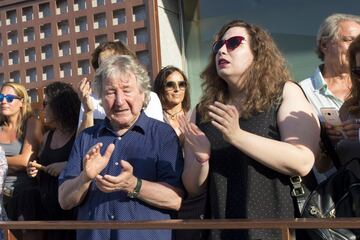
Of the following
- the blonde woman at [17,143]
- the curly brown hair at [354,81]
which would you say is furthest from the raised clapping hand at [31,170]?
the curly brown hair at [354,81]

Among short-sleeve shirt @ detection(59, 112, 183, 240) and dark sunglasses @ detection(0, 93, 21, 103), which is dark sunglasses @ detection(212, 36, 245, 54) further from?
dark sunglasses @ detection(0, 93, 21, 103)

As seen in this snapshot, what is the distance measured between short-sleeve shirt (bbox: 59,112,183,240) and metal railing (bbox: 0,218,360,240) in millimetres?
301

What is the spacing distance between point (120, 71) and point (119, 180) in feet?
1.75

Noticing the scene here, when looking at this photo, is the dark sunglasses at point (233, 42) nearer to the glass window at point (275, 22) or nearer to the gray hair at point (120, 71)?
the gray hair at point (120, 71)

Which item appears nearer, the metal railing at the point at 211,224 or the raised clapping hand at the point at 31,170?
the metal railing at the point at 211,224

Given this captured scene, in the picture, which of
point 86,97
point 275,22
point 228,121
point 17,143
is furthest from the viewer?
point 275,22

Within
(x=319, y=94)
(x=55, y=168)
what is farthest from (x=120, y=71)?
(x=55, y=168)

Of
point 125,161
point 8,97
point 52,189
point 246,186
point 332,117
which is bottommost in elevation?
point 52,189

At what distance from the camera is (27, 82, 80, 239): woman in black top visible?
3.64 m

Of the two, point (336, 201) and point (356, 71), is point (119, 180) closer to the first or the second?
point (336, 201)

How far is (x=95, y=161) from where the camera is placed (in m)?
2.38

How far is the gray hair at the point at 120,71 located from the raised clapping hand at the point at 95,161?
0.37 meters

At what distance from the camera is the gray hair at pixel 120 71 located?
262 centimetres

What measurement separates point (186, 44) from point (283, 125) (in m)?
3.27
